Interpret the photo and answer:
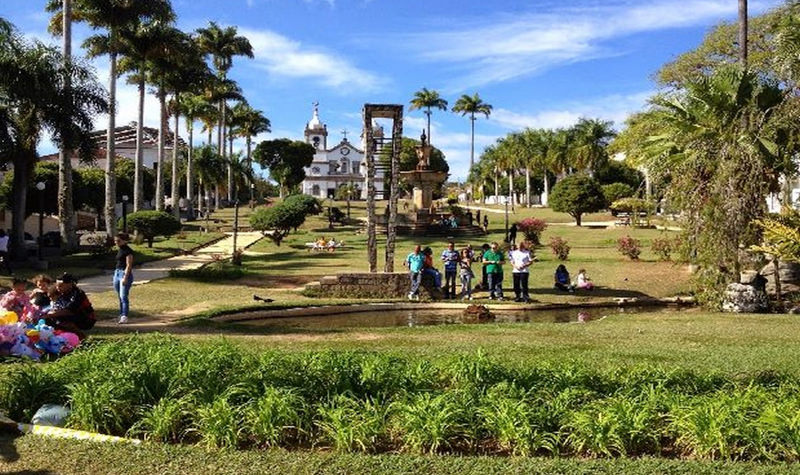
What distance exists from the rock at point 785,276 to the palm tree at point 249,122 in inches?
2199

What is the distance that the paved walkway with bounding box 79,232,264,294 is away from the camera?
1789 cm

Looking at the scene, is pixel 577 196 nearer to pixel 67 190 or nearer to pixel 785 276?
pixel 785 276

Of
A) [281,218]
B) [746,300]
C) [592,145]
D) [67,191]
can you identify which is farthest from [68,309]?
[592,145]

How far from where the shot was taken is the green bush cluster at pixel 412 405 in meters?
4.85

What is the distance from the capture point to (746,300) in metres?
→ 13.5

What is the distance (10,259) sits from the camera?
20.9 metres

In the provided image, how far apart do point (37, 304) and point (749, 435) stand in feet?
27.2

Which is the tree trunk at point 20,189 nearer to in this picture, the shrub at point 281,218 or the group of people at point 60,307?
the shrub at point 281,218

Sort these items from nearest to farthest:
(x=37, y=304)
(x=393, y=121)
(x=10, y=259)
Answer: (x=37, y=304) → (x=393, y=121) → (x=10, y=259)

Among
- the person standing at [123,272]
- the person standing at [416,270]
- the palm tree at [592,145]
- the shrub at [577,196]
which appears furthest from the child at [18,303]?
the palm tree at [592,145]

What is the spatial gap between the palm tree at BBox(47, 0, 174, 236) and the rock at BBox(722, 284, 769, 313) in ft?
75.4

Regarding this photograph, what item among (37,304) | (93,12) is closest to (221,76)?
(93,12)

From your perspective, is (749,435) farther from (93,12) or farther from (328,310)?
(93,12)

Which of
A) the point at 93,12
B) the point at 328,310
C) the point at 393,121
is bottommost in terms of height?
the point at 328,310
